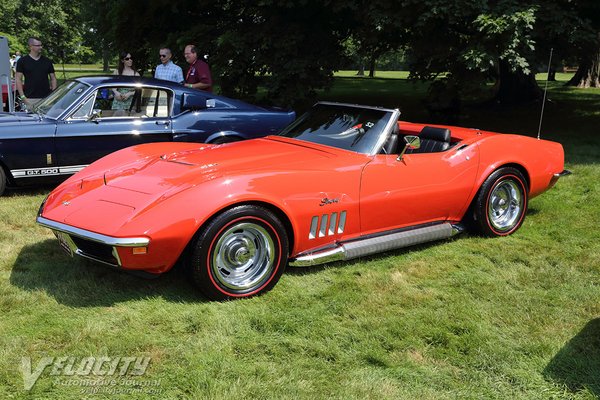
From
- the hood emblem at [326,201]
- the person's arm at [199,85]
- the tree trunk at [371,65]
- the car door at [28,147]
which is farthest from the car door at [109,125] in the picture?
the tree trunk at [371,65]

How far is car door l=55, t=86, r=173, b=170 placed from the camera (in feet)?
21.0

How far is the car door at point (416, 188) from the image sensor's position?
14.6 feet

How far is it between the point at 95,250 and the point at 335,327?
1.64 m

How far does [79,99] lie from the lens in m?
6.51

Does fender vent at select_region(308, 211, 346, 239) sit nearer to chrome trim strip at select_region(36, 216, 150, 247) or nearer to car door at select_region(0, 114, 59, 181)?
chrome trim strip at select_region(36, 216, 150, 247)

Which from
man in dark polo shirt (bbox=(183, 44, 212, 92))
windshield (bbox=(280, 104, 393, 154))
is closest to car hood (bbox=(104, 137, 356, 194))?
windshield (bbox=(280, 104, 393, 154))

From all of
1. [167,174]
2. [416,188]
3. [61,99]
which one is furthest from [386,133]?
[61,99]

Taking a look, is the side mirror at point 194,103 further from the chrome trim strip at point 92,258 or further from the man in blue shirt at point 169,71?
the chrome trim strip at point 92,258

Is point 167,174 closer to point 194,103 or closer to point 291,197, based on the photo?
point 291,197

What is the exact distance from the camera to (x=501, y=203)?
17.9 feet

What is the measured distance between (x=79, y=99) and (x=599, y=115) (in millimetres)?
12323

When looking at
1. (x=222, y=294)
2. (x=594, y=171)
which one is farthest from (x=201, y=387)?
(x=594, y=171)

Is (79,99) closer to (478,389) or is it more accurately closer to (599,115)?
(478,389)

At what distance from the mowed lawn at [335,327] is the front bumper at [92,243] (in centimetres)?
33
